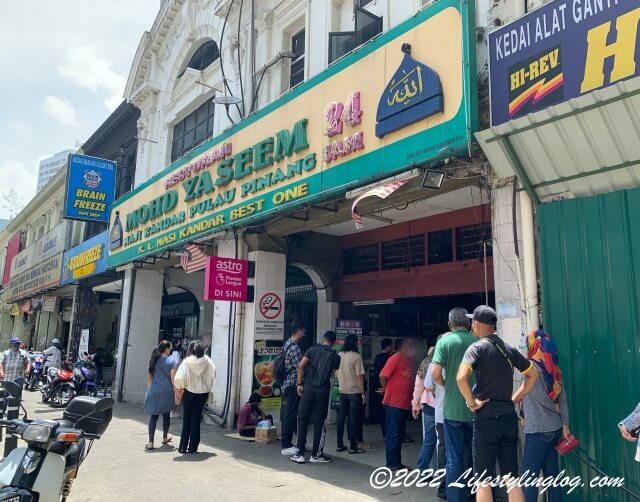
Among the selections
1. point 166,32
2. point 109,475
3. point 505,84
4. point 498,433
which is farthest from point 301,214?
point 166,32

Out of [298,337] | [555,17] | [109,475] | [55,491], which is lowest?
[109,475]

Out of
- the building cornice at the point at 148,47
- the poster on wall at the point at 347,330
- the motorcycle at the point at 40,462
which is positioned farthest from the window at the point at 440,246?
the building cornice at the point at 148,47

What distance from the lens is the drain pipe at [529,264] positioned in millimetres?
5363

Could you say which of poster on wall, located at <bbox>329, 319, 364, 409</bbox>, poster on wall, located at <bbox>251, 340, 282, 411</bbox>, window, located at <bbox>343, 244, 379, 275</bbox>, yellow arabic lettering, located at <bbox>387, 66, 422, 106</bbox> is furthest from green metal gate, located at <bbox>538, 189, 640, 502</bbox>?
poster on wall, located at <bbox>251, 340, 282, 411</bbox>

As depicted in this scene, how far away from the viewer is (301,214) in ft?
29.6

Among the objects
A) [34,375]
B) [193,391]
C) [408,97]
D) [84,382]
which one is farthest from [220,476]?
[34,375]

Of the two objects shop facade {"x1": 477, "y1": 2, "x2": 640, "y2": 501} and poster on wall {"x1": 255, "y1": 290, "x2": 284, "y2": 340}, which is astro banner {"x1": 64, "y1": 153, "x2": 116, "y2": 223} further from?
shop facade {"x1": 477, "y1": 2, "x2": 640, "y2": 501}

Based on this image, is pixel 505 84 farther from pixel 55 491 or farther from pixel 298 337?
pixel 55 491

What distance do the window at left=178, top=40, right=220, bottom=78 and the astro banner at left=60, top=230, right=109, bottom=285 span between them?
563 cm

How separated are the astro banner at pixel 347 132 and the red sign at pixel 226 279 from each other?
74 cm

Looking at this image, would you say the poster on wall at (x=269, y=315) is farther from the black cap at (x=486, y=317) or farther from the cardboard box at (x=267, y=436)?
the black cap at (x=486, y=317)

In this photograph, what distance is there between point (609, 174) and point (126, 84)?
1567 centimetres

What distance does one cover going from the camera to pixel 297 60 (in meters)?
10.7

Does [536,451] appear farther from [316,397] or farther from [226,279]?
[226,279]
